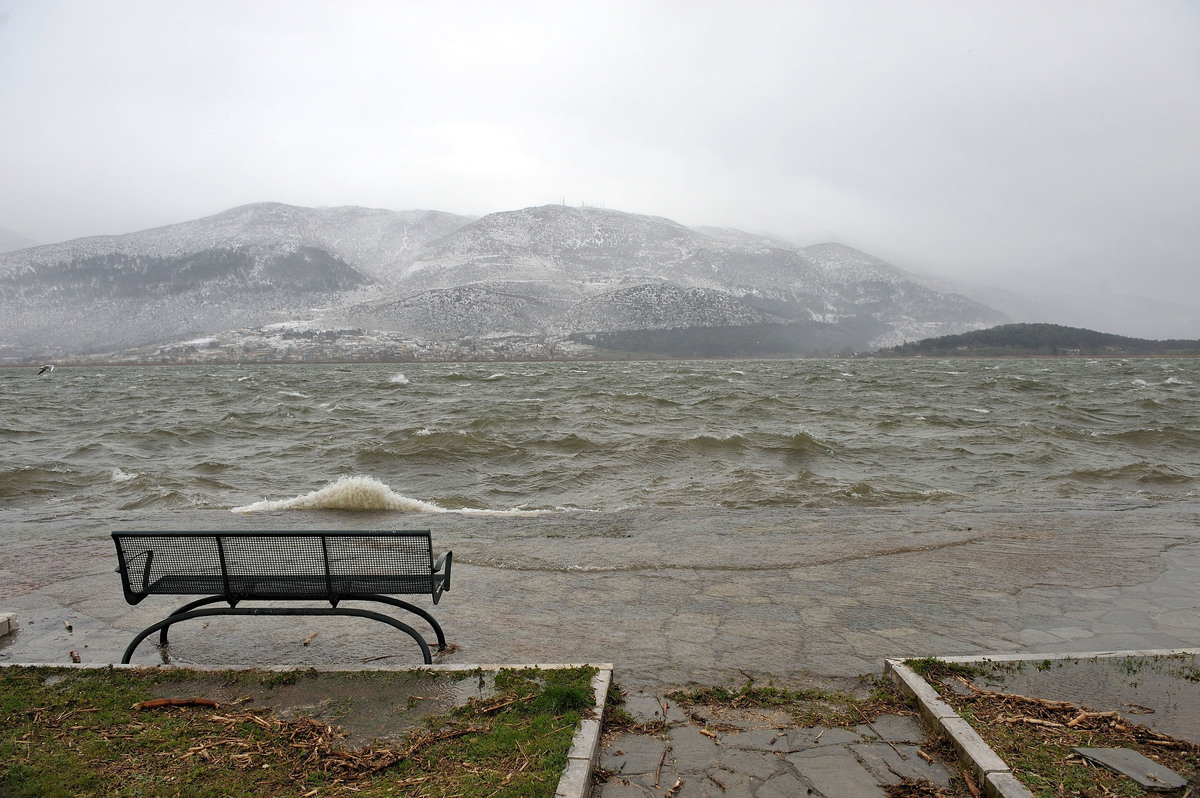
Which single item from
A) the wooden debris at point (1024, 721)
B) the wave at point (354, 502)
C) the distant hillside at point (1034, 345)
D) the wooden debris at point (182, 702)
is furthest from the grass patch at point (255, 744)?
the distant hillside at point (1034, 345)

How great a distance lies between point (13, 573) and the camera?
24.1 feet

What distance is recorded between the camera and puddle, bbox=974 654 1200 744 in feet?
12.0

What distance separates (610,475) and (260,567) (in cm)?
944

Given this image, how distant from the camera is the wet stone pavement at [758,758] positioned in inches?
122

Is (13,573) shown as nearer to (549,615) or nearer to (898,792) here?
(549,615)

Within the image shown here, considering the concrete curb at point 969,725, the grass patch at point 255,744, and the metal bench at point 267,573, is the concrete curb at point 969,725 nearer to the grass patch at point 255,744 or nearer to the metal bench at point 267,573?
the grass patch at point 255,744

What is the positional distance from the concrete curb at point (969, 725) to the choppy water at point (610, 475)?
3311 mm

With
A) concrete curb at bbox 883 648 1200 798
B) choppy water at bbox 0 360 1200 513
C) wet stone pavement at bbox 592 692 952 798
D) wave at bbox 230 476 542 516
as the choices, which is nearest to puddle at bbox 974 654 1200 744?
concrete curb at bbox 883 648 1200 798

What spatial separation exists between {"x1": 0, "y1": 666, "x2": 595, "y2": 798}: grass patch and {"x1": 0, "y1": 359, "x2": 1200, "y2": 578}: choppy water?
12.3ft

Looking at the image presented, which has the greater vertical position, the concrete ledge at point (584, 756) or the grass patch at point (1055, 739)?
the grass patch at point (1055, 739)

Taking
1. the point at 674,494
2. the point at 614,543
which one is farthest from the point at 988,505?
the point at 614,543

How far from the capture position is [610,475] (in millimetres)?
13961

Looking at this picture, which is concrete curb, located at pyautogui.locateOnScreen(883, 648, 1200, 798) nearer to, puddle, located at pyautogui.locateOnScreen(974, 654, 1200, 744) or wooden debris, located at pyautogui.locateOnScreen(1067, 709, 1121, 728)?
puddle, located at pyautogui.locateOnScreen(974, 654, 1200, 744)

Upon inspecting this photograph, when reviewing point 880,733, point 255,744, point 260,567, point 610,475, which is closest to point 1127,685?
point 880,733
